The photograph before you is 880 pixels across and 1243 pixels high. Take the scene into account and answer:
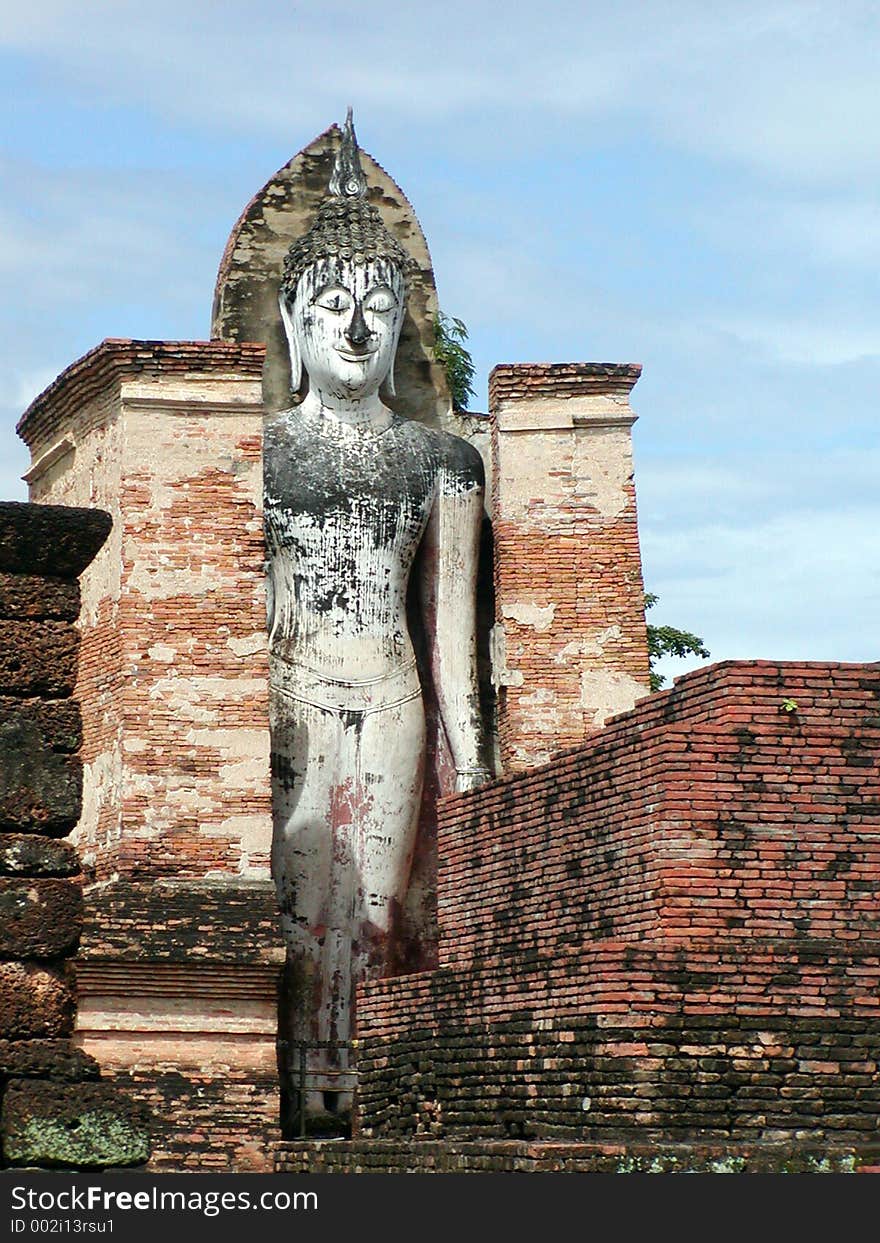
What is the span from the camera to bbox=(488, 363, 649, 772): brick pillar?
15.7m

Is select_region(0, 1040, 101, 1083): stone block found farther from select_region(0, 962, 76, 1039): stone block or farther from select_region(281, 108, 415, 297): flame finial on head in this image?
select_region(281, 108, 415, 297): flame finial on head

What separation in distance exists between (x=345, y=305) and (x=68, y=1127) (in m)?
7.62

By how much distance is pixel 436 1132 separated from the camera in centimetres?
1235

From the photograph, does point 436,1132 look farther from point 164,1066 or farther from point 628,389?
point 628,389

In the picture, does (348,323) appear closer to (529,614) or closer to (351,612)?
(351,612)

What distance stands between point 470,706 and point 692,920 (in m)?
5.08

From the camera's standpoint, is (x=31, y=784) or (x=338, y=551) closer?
(x=31, y=784)

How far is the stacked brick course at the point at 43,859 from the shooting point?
31.9ft

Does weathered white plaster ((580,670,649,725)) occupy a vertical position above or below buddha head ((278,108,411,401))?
below

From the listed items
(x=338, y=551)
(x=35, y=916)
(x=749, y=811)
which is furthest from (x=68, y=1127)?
(x=338, y=551)

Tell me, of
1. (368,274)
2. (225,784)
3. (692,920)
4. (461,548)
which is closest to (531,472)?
(461,548)

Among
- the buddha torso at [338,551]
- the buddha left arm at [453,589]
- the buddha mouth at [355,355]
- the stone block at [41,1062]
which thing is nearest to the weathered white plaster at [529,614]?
the buddha left arm at [453,589]

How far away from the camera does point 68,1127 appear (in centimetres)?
970

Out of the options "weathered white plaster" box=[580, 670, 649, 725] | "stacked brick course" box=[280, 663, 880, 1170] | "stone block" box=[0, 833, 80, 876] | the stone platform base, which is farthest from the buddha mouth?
the stone platform base
